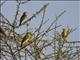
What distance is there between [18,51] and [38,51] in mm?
325

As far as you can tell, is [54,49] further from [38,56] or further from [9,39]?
[9,39]

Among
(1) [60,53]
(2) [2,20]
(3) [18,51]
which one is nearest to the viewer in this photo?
(3) [18,51]

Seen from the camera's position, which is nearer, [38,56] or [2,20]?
[2,20]

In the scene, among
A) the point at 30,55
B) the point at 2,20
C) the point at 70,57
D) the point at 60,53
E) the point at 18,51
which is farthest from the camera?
the point at 70,57

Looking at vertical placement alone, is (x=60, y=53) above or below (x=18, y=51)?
below

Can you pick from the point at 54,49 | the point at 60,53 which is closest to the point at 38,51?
the point at 60,53

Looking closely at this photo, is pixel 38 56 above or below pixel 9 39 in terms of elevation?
below

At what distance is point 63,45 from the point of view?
2410 mm

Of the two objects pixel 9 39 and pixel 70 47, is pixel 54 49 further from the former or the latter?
→ pixel 9 39

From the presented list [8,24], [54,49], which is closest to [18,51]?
[8,24]

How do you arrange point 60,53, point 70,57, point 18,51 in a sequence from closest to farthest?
point 18,51 < point 60,53 < point 70,57

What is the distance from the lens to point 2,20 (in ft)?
6.34

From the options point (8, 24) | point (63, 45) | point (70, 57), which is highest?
point (8, 24)

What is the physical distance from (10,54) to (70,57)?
88 centimetres
